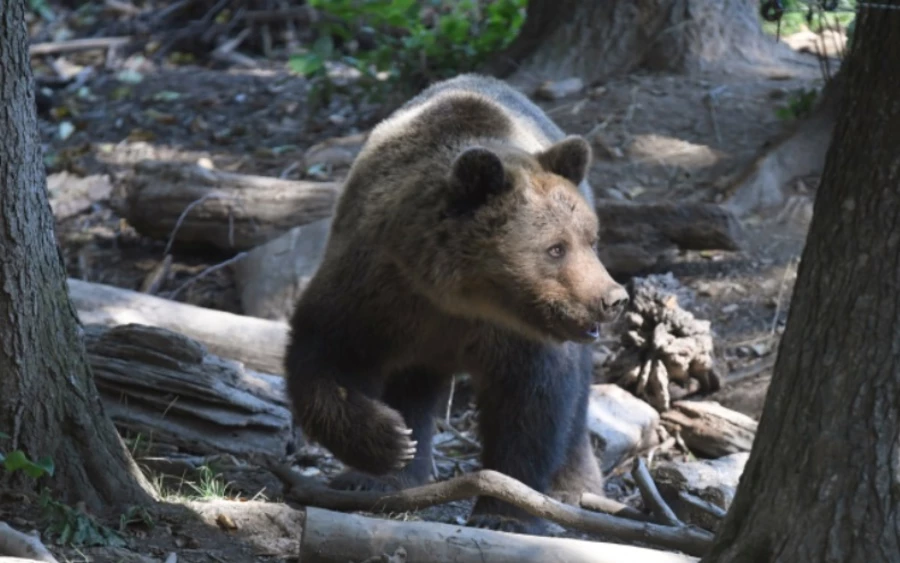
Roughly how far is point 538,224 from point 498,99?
1.55 metres

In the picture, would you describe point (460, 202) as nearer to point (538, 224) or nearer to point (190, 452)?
point (538, 224)

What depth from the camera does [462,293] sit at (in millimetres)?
5574

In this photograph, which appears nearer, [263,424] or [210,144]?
[263,424]

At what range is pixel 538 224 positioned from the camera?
5.37 m

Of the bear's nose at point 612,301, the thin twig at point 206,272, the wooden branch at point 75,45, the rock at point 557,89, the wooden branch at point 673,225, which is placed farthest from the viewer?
the wooden branch at point 75,45

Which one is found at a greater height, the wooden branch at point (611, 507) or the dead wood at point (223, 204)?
the dead wood at point (223, 204)

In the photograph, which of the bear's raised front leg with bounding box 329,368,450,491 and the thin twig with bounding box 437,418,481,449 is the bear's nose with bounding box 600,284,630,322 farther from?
the thin twig with bounding box 437,418,481,449

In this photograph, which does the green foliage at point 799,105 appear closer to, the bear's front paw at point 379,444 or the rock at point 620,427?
the rock at point 620,427

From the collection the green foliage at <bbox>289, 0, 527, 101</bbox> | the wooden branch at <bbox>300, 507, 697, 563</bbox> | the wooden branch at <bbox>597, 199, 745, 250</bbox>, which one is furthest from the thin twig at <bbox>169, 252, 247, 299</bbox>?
the wooden branch at <bbox>300, 507, 697, 563</bbox>

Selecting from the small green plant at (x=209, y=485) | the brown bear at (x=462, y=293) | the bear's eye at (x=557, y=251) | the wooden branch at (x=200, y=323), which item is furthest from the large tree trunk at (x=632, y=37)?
the small green plant at (x=209, y=485)

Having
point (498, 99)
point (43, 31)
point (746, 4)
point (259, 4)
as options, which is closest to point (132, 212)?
point (498, 99)

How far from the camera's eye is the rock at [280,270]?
8.62 m

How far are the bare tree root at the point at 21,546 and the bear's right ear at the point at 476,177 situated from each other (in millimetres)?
2325

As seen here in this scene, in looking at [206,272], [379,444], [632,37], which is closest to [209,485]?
[379,444]
